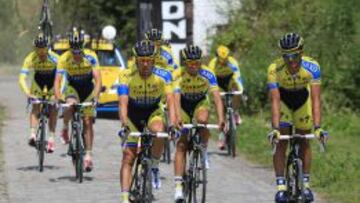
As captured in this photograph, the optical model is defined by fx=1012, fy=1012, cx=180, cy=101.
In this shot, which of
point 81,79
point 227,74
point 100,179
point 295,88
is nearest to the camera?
point 295,88

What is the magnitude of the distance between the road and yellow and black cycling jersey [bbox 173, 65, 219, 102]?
4.60 feet

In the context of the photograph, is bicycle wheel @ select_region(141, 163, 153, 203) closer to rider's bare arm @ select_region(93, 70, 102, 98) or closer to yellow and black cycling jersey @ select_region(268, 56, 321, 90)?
yellow and black cycling jersey @ select_region(268, 56, 321, 90)

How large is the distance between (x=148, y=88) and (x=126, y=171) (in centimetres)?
101

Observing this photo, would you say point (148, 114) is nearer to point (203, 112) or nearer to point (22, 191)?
point (203, 112)

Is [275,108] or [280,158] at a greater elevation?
[275,108]

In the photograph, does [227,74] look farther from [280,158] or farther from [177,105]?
[280,158]

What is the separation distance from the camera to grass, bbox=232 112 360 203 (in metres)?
14.2

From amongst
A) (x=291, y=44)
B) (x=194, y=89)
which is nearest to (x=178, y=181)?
(x=194, y=89)

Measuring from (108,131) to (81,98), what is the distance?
7825 millimetres

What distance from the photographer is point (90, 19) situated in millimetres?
42656

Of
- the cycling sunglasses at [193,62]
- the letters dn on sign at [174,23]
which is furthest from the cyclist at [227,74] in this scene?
the letters dn on sign at [174,23]

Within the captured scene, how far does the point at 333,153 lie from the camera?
18578 millimetres

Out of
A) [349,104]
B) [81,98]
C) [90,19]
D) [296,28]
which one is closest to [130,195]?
[81,98]

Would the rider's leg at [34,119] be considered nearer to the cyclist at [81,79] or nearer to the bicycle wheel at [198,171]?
the cyclist at [81,79]
